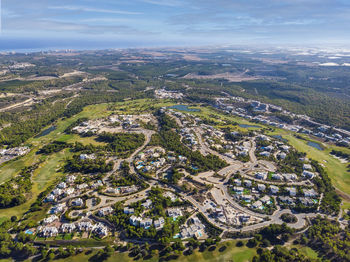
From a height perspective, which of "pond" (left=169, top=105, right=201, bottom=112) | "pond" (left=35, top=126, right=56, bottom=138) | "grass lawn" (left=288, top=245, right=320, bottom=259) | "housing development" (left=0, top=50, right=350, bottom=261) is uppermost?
"pond" (left=169, top=105, right=201, bottom=112)

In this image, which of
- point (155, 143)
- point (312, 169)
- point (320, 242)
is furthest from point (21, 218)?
point (312, 169)

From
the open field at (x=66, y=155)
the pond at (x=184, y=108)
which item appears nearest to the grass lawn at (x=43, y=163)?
the open field at (x=66, y=155)

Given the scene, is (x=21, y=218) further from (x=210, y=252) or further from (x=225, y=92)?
(x=225, y=92)

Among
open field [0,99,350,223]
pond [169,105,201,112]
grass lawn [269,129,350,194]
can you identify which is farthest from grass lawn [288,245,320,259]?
pond [169,105,201,112]

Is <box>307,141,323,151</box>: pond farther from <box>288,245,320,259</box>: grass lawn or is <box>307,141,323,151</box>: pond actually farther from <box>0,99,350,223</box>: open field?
<box>288,245,320,259</box>: grass lawn

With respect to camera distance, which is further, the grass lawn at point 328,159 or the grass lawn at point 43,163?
the grass lawn at point 328,159

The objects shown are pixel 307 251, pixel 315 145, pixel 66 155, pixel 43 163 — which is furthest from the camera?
pixel 315 145

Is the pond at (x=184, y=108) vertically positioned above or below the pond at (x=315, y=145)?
above

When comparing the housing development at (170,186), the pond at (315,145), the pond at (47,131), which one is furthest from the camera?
the pond at (47,131)

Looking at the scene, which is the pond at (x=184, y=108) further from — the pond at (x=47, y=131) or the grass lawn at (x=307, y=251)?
the grass lawn at (x=307, y=251)

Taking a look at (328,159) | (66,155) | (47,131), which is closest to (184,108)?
(47,131)

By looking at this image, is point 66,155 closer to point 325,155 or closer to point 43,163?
point 43,163

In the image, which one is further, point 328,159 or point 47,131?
point 47,131
